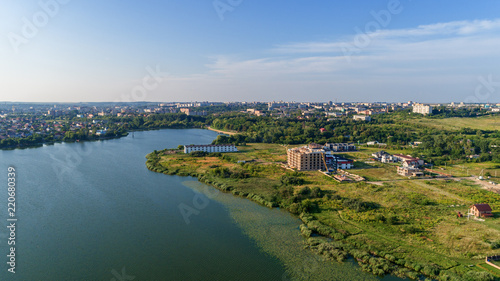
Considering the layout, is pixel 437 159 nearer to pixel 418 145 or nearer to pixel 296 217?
pixel 418 145

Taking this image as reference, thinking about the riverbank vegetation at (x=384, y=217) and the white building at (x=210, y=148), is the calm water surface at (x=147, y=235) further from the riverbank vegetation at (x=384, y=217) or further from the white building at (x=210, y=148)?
the white building at (x=210, y=148)

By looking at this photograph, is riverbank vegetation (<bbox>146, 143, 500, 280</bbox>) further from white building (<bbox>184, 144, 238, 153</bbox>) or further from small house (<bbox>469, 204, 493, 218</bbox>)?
white building (<bbox>184, 144, 238, 153</bbox>)

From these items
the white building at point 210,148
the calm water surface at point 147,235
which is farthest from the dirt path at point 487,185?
the white building at point 210,148

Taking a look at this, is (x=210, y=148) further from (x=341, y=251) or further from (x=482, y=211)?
(x=482, y=211)

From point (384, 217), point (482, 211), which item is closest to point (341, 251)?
point (384, 217)

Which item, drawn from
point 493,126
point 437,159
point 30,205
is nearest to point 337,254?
point 30,205

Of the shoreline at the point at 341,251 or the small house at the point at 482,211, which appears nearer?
the shoreline at the point at 341,251
